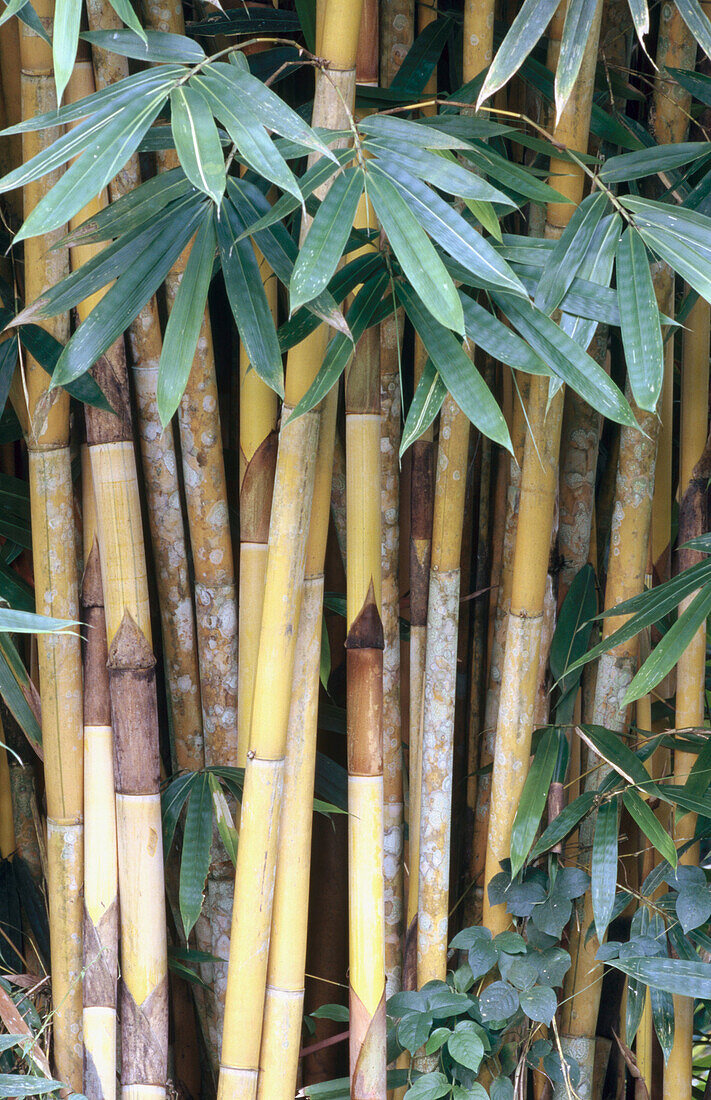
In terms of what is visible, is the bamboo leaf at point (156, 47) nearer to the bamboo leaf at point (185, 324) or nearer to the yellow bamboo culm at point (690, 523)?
the bamboo leaf at point (185, 324)

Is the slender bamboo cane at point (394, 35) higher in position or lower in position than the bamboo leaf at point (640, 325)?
higher

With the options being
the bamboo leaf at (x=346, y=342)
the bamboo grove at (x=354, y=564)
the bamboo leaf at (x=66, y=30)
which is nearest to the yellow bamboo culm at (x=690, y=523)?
the bamboo grove at (x=354, y=564)

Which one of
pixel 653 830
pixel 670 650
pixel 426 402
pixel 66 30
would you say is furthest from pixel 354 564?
pixel 66 30

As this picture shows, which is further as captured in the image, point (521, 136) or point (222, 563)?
point (222, 563)

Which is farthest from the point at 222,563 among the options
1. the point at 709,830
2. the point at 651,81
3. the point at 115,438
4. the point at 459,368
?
the point at 651,81

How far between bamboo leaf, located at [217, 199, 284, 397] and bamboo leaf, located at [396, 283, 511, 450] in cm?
14

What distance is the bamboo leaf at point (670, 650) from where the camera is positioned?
1016mm

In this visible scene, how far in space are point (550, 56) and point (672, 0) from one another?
19 centimetres

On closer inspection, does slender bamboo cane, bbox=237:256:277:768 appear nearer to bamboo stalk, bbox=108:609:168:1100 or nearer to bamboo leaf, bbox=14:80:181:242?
bamboo stalk, bbox=108:609:168:1100

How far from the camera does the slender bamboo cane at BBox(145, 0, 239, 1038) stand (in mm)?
1138

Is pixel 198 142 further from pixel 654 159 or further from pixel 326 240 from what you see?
pixel 654 159

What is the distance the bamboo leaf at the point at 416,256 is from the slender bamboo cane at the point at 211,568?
0.40m

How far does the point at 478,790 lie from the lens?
1394mm

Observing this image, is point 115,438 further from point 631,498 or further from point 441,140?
point 631,498
